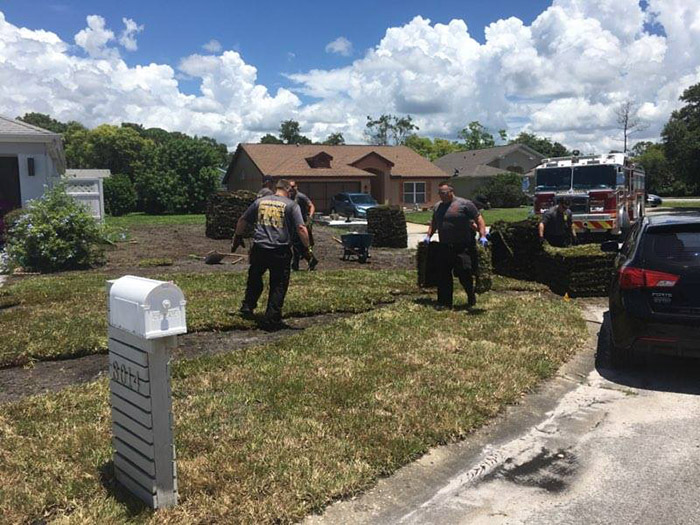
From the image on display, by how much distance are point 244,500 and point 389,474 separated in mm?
923

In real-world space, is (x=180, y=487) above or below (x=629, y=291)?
below

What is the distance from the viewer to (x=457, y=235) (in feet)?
25.9

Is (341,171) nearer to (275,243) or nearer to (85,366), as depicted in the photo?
(275,243)

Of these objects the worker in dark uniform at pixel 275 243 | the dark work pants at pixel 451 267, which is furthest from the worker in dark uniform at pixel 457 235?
the worker in dark uniform at pixel 275 243

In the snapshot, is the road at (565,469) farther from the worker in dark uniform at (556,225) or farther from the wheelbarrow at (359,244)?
the wheelbarrow at (359,244)

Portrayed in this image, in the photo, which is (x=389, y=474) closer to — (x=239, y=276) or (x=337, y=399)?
(x=337, y=399)

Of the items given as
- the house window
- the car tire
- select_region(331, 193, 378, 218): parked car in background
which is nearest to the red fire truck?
the car tire

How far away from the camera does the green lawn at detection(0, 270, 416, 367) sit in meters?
6.13

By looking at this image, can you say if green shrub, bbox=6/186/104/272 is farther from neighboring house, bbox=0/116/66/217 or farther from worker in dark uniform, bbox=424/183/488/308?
worker in dark uniform, bbox=424/183/488/308

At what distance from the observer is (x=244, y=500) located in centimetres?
328

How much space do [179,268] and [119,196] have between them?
33369 mm

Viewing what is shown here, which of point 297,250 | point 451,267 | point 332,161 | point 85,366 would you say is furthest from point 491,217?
point 85,366

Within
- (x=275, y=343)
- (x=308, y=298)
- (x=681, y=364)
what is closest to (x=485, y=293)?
(x=308, y=298)

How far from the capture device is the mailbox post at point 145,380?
2.91 meters
